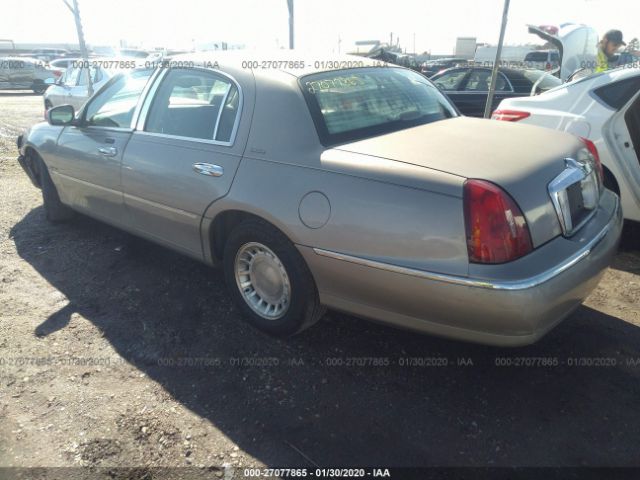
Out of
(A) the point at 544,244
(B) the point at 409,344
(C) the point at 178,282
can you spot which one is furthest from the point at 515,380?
(C) the point at 178,282

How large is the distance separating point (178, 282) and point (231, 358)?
1.14m

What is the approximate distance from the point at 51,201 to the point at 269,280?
3.08 m

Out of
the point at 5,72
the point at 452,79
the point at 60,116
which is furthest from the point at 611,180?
the point at 5,72

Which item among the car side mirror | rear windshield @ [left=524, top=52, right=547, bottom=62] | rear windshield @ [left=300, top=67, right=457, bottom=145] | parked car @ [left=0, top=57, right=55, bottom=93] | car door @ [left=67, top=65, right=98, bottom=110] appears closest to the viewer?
rear windshield @ [left=300, top=67, right=457, bottom=145]

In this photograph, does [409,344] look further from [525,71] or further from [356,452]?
[525,71]

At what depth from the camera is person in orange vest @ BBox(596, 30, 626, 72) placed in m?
5.95

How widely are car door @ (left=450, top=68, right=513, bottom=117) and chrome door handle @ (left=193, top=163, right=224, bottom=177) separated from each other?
249 inches

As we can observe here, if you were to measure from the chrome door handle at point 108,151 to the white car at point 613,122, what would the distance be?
3692mm

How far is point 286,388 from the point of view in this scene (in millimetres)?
2633

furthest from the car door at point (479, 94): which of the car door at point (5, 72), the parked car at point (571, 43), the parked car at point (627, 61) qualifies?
the car door at point (5, 72)

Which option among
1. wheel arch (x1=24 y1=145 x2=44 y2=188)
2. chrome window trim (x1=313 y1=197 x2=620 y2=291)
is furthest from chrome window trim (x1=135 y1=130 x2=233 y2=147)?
wheel arch (x1=24 y1=145 x2=44 y2=188)

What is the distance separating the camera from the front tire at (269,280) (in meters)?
2.73

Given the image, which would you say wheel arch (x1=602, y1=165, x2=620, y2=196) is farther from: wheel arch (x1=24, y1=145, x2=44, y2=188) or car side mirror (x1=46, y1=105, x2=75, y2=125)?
wheel arch (x1=24, y1=145, x2=44, y2=188)

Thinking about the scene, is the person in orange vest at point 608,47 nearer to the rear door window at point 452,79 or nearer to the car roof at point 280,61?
the rear door window at point 452,79
